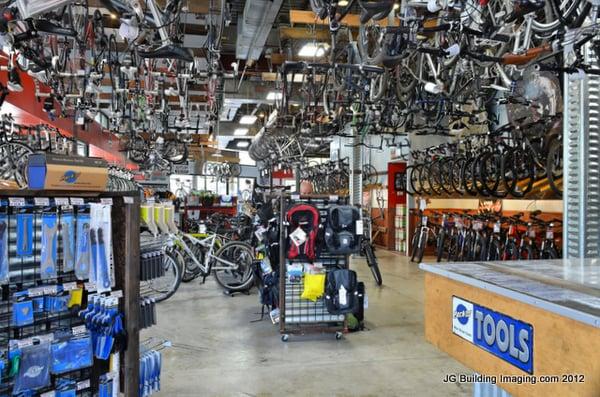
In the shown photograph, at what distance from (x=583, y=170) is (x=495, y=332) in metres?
3.25

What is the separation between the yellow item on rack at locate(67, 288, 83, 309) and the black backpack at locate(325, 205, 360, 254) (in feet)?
8.32

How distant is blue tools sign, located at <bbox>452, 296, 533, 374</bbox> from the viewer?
134 centimetres

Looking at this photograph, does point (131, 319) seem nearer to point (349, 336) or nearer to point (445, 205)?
point (349, 336)

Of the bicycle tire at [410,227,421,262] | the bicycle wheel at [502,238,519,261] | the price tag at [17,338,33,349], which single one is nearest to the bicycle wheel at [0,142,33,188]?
the price tag at [17,338,33,349]

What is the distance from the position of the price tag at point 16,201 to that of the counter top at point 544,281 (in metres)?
Answer: 2.06

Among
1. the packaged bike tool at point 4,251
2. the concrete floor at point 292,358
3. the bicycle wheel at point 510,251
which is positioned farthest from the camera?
the bicycle wheel at point 510,251

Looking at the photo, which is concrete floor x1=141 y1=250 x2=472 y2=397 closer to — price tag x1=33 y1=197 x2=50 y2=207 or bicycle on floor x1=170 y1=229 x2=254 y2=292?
bicycle on floor x1=170 y1=229 x2=254 y2=292

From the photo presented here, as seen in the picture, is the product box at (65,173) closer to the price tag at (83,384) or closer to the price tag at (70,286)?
the price tag at (70,286)

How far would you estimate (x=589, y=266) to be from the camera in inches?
82.4

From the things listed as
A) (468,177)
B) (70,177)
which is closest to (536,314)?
(70,177)

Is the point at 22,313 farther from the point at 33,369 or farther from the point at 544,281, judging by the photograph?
the point at 544,281

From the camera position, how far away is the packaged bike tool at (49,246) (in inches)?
99.0

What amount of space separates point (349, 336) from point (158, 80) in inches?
174

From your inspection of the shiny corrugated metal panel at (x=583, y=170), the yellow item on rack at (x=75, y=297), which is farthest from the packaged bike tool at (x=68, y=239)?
the shiny corrugated metal panel at (x=583, y=170)
